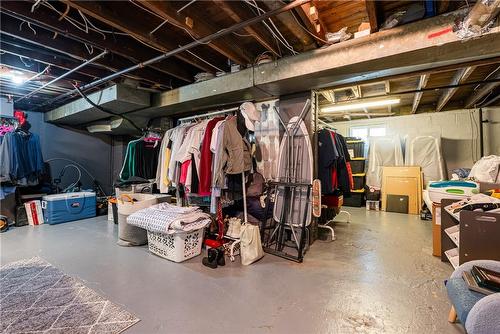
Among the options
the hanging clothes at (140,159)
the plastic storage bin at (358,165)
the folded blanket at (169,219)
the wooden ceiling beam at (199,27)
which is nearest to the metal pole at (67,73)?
the wooden ceiling beam at (199,27)

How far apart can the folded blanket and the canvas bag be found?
527mm

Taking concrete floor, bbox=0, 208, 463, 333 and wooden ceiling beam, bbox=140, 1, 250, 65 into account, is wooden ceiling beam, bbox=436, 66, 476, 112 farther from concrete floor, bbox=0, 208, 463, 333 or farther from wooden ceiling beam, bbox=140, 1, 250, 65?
wooden ceiling beam, bbox=140, 1, 250, 65

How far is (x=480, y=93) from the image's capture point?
4.49 metres

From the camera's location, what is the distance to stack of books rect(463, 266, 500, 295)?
1.31 meters

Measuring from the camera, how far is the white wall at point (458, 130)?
5234mm

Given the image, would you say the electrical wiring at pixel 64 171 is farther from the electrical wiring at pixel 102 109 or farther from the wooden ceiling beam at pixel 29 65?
the wooden ceiling beam at pixel 29 65

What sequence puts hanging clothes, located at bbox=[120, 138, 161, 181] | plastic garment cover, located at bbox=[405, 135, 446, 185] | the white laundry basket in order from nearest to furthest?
the white laundry basket → hanging clothes, located at bbox=[120, 138, 161, 181] → plastic garment cover, located at bbox=[405, 135, 446, 185]

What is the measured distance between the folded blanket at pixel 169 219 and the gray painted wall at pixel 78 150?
4.17 meters

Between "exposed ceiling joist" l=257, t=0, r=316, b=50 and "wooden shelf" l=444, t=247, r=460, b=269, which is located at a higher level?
"exposed ceiling joist" l=257, t=0, r=316, b=50

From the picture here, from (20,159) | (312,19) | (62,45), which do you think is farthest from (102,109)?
(312,19)

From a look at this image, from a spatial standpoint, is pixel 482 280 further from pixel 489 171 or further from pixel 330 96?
pixel 330 96

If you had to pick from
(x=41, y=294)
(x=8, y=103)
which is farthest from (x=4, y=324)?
(x=8, y=103)

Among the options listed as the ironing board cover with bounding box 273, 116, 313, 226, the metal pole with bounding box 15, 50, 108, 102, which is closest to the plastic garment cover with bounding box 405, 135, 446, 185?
the ironing board cover with bounding box 273, 116, 313, 226

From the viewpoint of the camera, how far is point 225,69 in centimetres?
333
